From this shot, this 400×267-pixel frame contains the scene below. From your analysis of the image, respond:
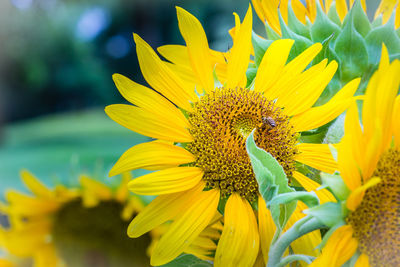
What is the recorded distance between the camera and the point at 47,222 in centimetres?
51

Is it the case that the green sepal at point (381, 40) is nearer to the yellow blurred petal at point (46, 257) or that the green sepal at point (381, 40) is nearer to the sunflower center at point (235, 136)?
the sunflower center at point (235, 136)

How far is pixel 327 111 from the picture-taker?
0.87 ft

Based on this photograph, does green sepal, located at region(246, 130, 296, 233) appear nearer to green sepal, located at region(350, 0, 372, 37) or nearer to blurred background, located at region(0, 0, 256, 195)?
green sepal, located at region(350, 0, 372, 37)

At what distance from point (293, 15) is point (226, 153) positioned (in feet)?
0.35

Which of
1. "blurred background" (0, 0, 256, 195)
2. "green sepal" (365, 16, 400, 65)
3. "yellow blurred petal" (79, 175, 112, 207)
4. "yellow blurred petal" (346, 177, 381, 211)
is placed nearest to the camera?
"yellow blurred petal" (346, 177, 381, 211)

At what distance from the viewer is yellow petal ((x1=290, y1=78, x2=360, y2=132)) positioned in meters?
0.26

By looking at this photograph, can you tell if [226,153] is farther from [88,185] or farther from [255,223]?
[88,185]

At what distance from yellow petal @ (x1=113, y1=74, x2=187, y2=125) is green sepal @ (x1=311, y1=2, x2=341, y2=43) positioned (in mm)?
104

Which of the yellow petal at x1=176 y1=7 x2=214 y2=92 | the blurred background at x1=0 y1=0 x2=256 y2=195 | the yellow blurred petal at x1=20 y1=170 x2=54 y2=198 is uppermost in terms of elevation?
the blurred background at x1=0 y1=0 x2=256 y2=195

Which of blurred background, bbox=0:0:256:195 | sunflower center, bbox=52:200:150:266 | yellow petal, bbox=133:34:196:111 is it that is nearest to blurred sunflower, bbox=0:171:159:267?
sunflower center, bbox=52:200:150:266

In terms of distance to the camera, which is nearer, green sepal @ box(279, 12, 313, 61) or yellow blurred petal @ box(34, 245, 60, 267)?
green sepal @ box(279, 12, 313, 61)

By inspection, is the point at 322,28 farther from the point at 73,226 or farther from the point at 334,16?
the point at 73,226

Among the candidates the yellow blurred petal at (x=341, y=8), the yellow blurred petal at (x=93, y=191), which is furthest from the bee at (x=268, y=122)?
the yellow blurred petal at (x=93, y=191)

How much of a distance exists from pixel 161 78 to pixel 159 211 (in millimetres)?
78
